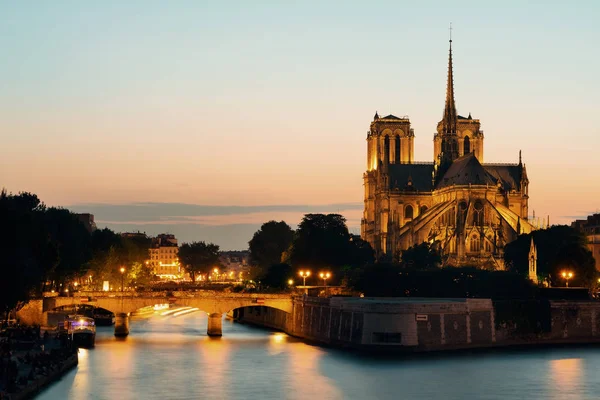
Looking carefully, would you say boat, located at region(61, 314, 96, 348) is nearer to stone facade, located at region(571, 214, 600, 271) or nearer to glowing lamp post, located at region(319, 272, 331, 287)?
glowing lamp post, located at region(319, 272, 331, 287)

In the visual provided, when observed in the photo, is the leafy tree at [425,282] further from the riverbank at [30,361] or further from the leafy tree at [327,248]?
the riverbank at [30,361]

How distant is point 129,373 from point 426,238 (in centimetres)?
9378

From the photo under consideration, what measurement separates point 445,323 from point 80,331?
26.0 meters

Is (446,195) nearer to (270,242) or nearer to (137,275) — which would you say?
(270,242)

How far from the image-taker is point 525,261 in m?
130

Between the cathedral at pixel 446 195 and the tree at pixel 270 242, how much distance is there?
1216cm

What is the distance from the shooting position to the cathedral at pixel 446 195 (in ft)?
512

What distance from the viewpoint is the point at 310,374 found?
7169 cm

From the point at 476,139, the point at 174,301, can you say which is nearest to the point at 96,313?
the point at 174,301

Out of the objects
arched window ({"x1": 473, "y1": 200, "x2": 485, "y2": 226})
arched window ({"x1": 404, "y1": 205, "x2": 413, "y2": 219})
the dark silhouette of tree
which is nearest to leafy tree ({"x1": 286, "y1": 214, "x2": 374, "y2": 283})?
the dark silhouette of tree

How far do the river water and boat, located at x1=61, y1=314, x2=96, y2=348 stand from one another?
64.9 inches

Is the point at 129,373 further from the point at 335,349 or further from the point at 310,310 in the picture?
the point at 310,310

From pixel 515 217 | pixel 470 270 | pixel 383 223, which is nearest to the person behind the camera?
pixel 470 270

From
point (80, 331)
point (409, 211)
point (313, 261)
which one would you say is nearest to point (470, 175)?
point (409, 211)
